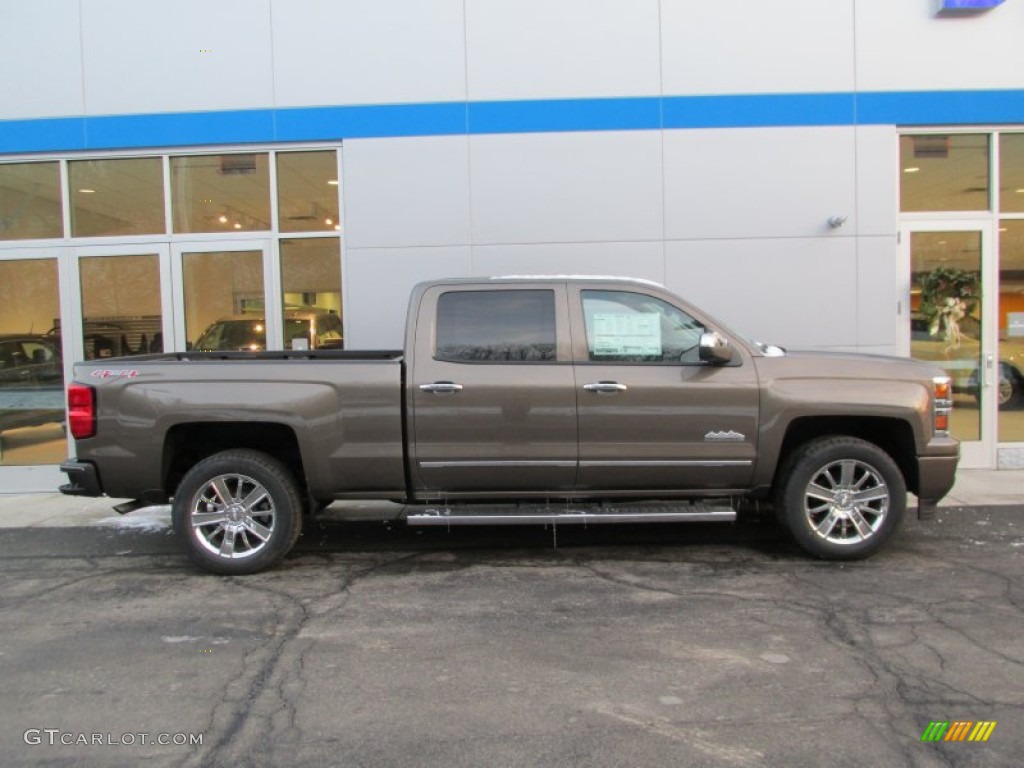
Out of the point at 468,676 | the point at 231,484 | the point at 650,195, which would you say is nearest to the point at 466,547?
the point at 231,484

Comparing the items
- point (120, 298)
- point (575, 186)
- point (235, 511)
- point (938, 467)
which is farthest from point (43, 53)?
point (938, 467)

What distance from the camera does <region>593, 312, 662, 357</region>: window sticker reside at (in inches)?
211

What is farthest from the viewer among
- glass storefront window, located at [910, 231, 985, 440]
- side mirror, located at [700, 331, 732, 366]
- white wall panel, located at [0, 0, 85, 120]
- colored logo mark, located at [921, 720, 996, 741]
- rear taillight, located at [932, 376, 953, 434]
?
glass storefront window, located at [910, 231, 985, 440]

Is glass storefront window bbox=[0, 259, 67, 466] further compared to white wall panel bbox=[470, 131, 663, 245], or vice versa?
glass storefront window bbox=[0, 259, 67, 466]

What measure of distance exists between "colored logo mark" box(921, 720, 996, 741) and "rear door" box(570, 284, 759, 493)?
2.29 meters

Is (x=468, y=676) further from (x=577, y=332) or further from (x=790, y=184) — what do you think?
(x=790, y=184)

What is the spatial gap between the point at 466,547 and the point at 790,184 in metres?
5.58

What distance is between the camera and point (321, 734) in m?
3.22

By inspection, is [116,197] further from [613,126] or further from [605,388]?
[605,388]

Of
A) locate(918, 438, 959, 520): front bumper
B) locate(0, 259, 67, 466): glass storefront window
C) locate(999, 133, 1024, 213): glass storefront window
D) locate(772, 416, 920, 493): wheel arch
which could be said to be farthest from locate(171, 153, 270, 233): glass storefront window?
locate(999, 133, 1024, 213): glass storefront window

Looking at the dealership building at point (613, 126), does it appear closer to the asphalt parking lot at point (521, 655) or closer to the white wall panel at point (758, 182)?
the white wall panel at point (758, 182)

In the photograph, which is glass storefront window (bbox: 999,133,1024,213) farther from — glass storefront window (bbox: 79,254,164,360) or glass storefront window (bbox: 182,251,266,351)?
glass storefront window (bbox: 79,254,164,360)

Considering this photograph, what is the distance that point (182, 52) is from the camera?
8.65m

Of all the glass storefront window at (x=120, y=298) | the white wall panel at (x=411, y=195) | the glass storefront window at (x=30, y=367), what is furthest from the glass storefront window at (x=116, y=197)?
the white wall panel at (x=411, y=195)
